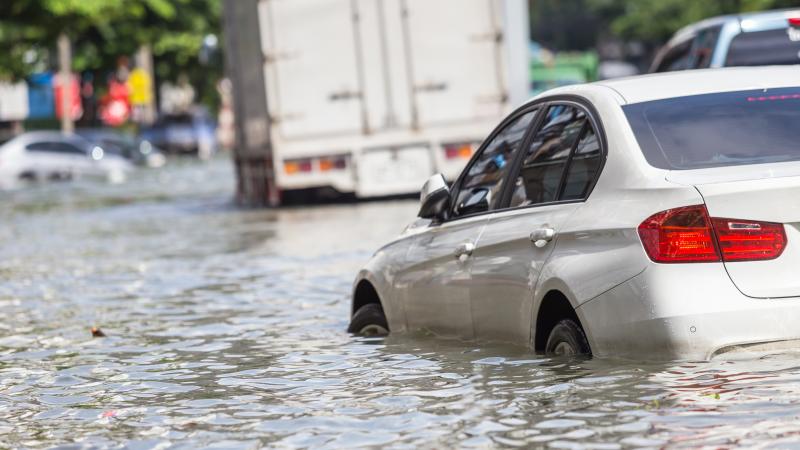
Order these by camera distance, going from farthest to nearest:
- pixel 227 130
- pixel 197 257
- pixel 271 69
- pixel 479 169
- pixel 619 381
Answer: pixel 227 130 < pixel 271 69 < pixel 197 257 < pixel 479 169 < pixel 619 381

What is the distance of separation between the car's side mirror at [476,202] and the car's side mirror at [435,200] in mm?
88

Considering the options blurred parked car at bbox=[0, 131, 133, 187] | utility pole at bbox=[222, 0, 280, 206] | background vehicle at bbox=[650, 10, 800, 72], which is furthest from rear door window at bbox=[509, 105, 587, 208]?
blurred parked car at bbox=[0, 131, 133, 187]

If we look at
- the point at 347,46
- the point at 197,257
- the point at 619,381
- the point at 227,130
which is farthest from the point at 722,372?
the point at 227,130

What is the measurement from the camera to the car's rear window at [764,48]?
51.8 feet

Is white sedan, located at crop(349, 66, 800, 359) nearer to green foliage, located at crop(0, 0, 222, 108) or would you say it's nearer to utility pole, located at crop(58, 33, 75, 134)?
green foliage, located at crop(0, 0, 222, 108)

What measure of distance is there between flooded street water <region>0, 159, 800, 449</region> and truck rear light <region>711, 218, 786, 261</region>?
0.39 meters

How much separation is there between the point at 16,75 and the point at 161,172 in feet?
27.7

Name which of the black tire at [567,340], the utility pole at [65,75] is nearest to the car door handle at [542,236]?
the black tire at [567,340]

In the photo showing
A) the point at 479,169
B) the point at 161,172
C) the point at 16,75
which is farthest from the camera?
the point at 16,75

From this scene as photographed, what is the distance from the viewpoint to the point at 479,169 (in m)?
8.58

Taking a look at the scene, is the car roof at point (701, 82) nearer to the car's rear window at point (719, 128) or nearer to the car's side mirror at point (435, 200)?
the car's rear window at point (719, 128)

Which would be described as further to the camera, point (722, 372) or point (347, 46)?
point (347, 46)

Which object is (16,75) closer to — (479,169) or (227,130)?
(227,130)

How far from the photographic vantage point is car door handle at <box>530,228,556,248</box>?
24.1ft
